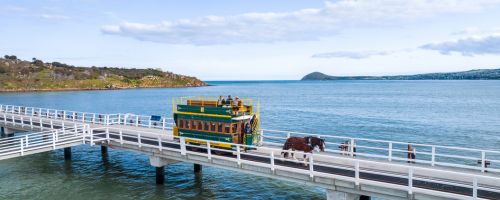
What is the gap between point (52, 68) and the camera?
193375mm

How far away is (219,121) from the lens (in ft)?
70.4

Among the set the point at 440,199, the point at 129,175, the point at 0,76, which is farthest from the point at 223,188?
the point at 0,76

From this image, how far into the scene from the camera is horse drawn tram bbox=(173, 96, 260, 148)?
21.2 meters

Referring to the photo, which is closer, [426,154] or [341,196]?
[341,196]

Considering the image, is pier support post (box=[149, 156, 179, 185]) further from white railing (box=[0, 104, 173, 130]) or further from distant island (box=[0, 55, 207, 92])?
distant island (box=[0, 55, 207, 92])

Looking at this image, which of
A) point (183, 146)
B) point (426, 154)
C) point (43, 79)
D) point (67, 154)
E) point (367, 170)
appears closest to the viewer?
point (367, 170)

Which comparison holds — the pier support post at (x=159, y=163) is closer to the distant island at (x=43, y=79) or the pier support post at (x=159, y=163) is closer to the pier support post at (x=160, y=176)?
the pier support post at (x=160, y=176)

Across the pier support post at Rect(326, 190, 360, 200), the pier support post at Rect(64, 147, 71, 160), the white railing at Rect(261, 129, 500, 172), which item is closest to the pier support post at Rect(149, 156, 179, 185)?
the white railing at Rect(261, 129, 500, 172)

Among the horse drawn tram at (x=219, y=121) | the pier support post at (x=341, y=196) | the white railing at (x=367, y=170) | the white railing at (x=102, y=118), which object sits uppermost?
the horse drawn tram at (x=219, y=121)

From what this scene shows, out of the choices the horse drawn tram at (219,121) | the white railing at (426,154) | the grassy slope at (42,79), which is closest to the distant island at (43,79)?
the grassy slope at (42,79)

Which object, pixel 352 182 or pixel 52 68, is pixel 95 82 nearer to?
pixel 52 68

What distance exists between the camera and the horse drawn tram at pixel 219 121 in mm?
21172

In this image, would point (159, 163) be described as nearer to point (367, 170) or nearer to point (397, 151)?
point (367, 170)

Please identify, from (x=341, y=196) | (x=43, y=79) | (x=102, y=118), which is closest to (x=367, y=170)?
(x=341, y=196)
